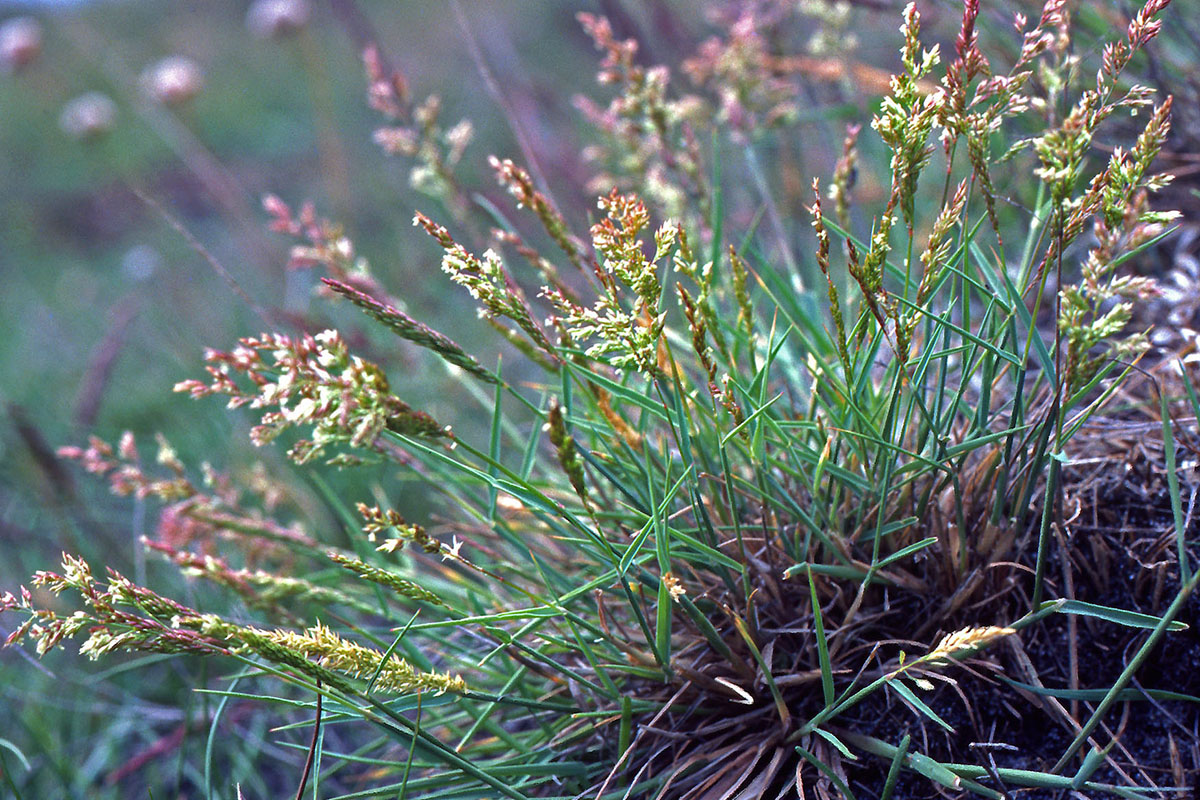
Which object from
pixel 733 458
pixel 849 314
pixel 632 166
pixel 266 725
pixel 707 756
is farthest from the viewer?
pixel 266 725

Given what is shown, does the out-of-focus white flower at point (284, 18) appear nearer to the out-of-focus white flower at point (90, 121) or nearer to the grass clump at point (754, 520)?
the out-of-focus white flower at point (90, 121)

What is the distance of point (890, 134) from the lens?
3.04 feet

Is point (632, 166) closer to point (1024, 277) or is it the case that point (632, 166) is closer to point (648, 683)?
point (1024, 277)

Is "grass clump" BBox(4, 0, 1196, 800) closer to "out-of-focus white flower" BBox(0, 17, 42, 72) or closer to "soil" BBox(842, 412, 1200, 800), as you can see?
"soil" BBox(842, 412, 1200, 800)

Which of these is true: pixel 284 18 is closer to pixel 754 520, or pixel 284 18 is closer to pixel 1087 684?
pixel 754 520

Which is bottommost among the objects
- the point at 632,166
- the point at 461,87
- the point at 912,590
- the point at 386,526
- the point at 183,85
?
the point at 912,590

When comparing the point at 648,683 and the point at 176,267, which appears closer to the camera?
the point at 648,683

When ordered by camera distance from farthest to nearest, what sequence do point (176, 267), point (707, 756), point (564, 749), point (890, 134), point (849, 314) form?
1. point (176, 267)
2. point (849, 314)
3. point (564, 749)
4. point (707, 756)
5. point (890, 134)

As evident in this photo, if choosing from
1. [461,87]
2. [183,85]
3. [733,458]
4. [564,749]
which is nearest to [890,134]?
[733,458]

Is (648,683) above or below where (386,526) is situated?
below

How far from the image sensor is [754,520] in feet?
4.39

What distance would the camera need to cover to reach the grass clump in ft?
3.04

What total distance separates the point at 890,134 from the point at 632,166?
0.86m

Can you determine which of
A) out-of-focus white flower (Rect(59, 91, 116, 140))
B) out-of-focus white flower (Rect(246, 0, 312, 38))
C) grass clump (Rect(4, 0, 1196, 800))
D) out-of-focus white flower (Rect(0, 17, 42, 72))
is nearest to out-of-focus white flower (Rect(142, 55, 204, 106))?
out-of-focus white flower (Rect(246, 0, 312, 38))
